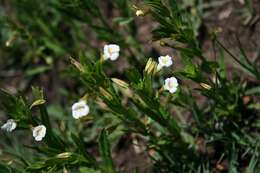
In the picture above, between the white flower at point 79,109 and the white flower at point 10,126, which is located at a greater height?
the white flower at point 79,109

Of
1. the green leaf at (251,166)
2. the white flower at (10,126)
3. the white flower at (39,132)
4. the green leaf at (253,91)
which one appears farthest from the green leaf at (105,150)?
the green leaf at (253,91)

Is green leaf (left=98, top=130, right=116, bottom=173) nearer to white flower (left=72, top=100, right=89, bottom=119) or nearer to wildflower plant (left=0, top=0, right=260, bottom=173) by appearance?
wildflower plant (left=0, top=0, right=260, bottom=173)

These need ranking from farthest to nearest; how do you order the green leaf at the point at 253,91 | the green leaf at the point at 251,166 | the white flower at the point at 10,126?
the green leaf at the point at 253,91
the green leaf at the point at 251,166
the white flower at the point at 10,126

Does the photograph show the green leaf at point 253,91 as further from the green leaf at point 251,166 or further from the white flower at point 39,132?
the white flower at point 39,132

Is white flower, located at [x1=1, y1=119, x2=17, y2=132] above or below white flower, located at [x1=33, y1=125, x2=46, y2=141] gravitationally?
above

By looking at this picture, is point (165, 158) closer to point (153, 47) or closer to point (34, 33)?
point (153, 47)

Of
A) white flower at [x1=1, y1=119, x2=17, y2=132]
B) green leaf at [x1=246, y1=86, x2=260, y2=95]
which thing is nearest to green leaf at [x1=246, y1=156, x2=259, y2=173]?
green leaf at [x1=246, y1=86, x2=260, y2=95]

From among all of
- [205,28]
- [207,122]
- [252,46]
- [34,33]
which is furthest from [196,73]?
[34,33]
